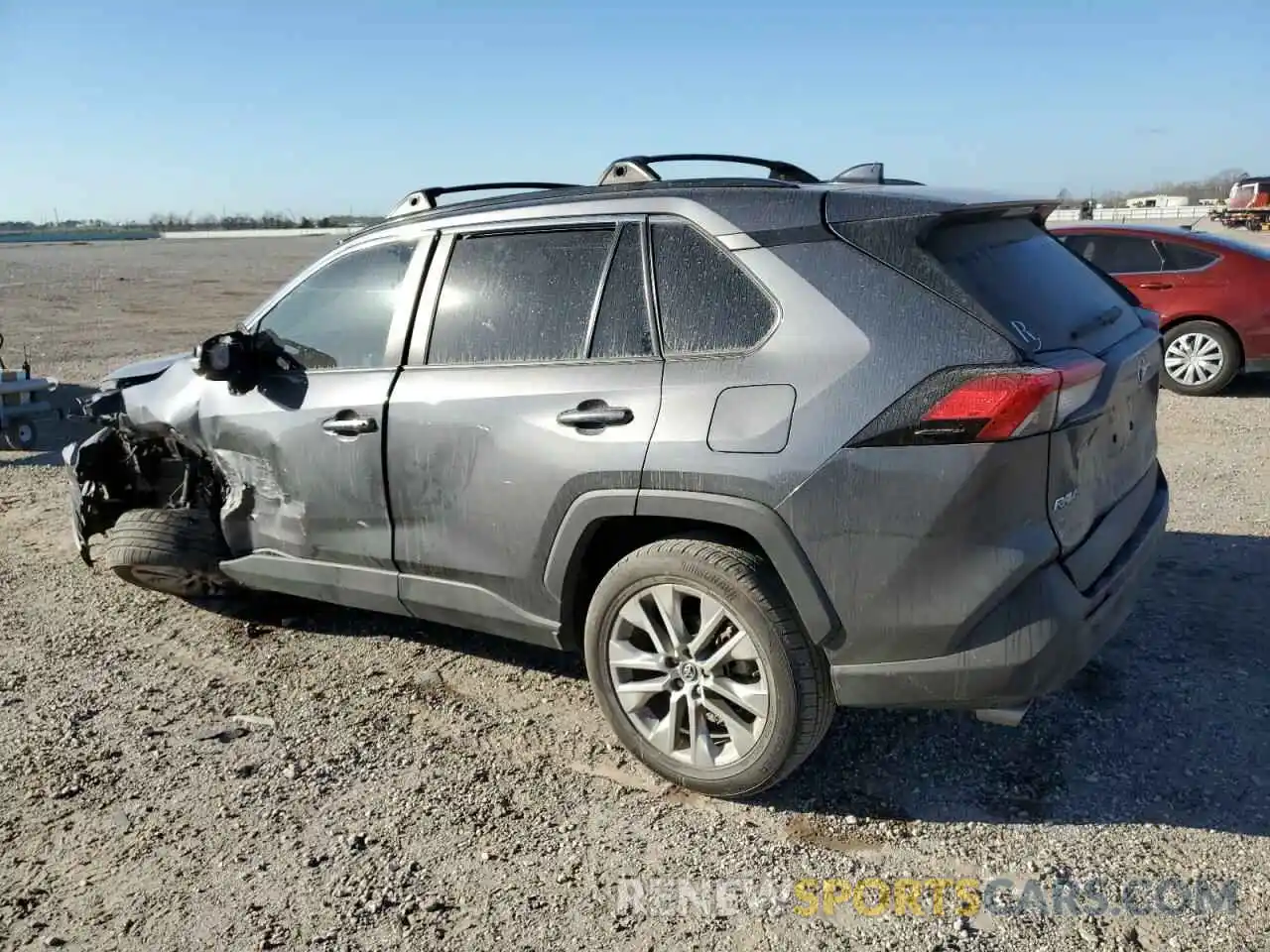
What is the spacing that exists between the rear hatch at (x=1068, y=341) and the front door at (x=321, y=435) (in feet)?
6.18

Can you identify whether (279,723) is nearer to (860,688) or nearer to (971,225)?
(860,688)

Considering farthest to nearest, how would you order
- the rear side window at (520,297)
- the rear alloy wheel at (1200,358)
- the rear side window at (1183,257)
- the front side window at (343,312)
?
the rear side window at (1183,257) < the rear alloy wheel at (1200,358) < the front side window at (343,312) < the rear side window at (520,297)

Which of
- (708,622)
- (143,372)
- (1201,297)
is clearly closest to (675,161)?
(708,622)

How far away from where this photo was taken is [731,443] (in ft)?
9.61

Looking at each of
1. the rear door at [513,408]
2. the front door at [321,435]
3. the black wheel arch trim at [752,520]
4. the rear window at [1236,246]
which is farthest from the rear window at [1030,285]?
the rear window at [1236,246]

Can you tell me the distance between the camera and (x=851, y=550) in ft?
9.23

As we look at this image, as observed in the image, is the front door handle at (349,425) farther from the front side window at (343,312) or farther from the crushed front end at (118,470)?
the crushed front end at (118,470)

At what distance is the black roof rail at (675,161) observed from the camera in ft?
11.6

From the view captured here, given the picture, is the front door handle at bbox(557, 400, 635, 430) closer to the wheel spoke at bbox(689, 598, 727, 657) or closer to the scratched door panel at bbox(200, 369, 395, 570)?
the wheel spoke at bbox(689, 598, 727, 657)

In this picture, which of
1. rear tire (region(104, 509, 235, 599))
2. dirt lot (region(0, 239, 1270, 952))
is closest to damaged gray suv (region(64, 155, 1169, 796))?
dirt lot (region(0, 239, 1270, 952))

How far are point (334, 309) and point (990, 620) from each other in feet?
9.15

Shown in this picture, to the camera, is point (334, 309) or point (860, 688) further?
point (334, 309)

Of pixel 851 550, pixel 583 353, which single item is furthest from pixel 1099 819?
pixel 583 353

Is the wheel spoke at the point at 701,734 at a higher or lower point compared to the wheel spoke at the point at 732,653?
lower
